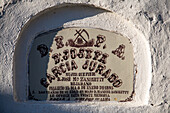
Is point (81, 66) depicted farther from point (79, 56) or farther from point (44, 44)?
point (44, 44)

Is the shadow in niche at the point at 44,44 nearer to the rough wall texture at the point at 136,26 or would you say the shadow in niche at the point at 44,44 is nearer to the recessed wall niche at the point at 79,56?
the recessed wall niche at the point at 79,56

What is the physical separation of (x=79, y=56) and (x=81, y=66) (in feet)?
0.43

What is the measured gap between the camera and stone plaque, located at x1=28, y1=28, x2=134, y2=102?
4.02 meters

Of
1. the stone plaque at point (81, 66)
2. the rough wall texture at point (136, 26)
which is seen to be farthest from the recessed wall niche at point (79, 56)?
the rough wall texture at point (136, 26)

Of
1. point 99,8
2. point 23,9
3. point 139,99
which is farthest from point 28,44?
point 139,99

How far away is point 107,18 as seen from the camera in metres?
4.01

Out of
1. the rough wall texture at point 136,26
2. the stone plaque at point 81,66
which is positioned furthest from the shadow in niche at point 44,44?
the rough wall texture at point 136,26

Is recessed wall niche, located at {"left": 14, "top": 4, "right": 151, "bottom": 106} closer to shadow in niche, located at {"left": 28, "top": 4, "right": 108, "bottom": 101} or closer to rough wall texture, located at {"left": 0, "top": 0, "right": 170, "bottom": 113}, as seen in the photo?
shadow in niche, located at {"left": 28, "top": 4, "right": 108, "bottom": 101}

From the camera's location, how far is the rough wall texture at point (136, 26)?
386 centimetres

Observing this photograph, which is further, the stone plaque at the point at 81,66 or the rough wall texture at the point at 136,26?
the stone plaque at the point at 81,66

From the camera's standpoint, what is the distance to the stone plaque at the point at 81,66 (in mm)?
4023

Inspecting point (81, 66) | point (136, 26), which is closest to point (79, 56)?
point (81, 66)

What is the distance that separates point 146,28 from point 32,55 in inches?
58.5

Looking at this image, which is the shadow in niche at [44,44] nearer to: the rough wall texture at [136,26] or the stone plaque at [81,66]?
the stone plaque at [81,66]
